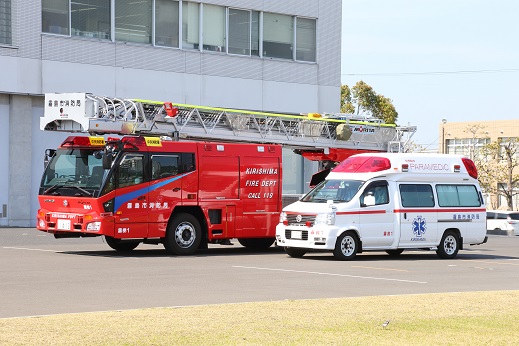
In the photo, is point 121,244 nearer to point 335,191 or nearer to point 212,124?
point 212,124

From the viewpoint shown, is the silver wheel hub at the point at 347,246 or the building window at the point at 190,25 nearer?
the silver wheel hub at the point at 347,246

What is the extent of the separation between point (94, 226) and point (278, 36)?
69.1 ft

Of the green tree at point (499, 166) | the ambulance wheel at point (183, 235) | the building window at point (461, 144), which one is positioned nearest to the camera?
the ambulance wheel at point (183, 235)

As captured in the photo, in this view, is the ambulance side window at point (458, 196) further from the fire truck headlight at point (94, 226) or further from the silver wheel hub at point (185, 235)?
the fire truck headlight at point (94, 226)

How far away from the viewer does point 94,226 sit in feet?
73.3

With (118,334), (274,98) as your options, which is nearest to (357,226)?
(118,334)

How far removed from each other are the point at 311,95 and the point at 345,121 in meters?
13.7

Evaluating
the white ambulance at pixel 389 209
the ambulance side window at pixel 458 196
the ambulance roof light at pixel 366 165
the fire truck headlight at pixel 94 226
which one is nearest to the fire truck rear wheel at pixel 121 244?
the fire truck headlight at pixel 94 226

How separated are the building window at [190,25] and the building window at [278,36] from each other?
124 inches

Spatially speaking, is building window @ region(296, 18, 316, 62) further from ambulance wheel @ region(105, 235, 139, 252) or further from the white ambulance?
ambulance wheel @ region(105, 235, 139, 252)

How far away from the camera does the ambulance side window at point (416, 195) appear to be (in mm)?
23953

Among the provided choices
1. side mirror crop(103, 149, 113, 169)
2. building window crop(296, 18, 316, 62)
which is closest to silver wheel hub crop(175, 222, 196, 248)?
side mirror crop(103, 149, 113, 169)

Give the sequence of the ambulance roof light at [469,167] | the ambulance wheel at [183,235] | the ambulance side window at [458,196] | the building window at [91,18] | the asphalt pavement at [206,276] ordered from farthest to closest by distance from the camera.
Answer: the building window at [91,18]
the ambulance roof light at [469,167]
the ambulance side window at [458,196]
the ambulance wheel at [183,235]
the asphalt pavement at [206,276]

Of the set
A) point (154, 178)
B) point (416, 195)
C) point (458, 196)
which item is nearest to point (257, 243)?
point (154, 178)
